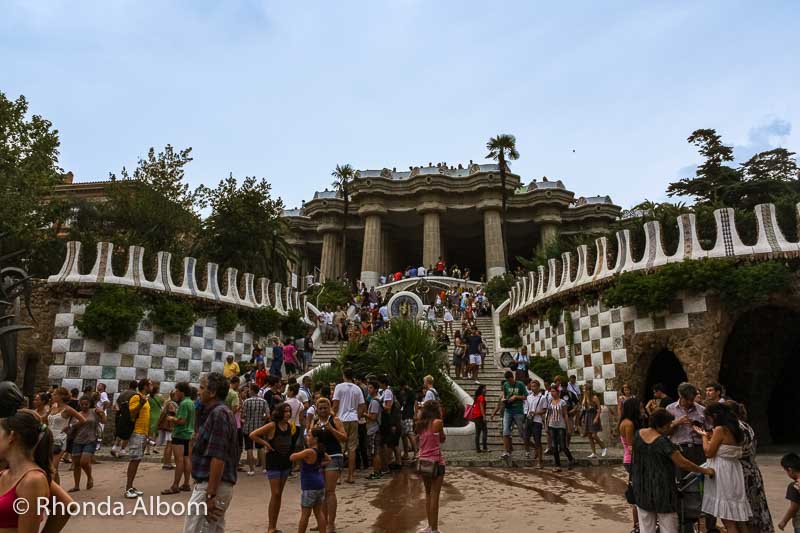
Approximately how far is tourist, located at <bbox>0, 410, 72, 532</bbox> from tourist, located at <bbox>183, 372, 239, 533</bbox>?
1571mm

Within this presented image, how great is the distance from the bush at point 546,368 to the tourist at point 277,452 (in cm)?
1203

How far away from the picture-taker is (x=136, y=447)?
8172mm

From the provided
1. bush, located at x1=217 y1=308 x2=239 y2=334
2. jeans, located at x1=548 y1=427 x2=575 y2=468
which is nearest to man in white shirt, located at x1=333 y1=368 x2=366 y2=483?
jeans, located at x1=548 y1=427 x2=575 y2=468

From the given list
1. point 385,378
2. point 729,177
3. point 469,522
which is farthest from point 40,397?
point 729,177

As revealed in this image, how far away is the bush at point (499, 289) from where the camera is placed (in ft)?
98.3

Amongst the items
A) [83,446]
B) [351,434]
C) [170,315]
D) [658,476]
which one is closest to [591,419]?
[351,434]

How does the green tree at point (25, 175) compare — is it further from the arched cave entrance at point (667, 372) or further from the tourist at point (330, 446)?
the arched cave entrance at point (667, 372)

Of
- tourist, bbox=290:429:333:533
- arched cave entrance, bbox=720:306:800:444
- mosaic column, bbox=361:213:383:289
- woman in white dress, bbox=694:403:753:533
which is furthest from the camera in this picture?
mosaic column, bbox=361:213:383:289

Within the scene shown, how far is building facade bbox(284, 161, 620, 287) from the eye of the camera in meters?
41.8

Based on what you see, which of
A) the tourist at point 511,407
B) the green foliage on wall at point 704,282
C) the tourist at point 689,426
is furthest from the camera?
the green foliage on wall at point 704,282

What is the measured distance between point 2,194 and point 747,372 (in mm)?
23722

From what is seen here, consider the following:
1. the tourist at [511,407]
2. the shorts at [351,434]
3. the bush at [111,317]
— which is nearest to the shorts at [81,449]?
the shorts at [351,434]

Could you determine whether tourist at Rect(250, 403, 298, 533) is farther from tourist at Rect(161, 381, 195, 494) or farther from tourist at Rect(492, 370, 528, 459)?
tourist at Rect(492, 370, 528, 459)

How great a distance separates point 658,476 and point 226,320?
1665cm
